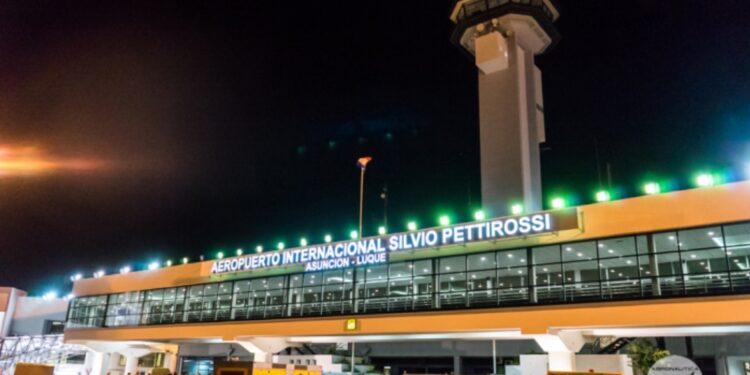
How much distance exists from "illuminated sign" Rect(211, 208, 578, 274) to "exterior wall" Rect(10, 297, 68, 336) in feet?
122

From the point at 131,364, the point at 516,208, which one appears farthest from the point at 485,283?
the point at 131,364

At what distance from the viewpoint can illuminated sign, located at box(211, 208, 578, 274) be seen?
78.5 ft

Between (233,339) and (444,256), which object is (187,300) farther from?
(444,256)

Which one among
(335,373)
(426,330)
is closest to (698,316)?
(426,330)

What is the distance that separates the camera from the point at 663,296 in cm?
2105

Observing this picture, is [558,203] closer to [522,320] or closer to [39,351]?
[522,320]

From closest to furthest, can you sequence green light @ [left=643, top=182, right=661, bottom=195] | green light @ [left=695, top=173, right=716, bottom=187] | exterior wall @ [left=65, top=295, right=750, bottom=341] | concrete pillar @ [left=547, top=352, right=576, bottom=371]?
exterior wall @ [left=65, top=295, right=750, bottom=341] → green light @ [left=695, top=173, right=716, bottom=187] → green light @ [left=643, top=182, right=661, bottom=195] → concrete pillar @ [left=547, top=352, right=576, bottom=371]

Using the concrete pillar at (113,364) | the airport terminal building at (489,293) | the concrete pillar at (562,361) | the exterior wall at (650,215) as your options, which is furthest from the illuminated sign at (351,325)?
the concrete pillar at (113,364)

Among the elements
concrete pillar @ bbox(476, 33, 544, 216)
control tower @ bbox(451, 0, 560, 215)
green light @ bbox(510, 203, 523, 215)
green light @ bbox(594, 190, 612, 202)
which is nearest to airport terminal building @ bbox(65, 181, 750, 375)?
green light @ bbox(594, 190, 612, 202)

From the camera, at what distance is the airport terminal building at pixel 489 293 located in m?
21.8

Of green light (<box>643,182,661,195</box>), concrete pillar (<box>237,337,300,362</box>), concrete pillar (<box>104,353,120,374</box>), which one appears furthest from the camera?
concrete pillar (<box>104,353,120,374</box>)

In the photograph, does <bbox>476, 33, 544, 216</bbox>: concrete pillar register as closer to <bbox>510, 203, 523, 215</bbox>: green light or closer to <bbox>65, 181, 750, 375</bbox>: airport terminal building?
<bbox>510, 203, 523, 215</bbox>: green light

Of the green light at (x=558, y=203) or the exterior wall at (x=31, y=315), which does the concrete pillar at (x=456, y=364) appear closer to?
the green light at (x=558, y=203)

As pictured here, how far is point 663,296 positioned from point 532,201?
10.8 meters
